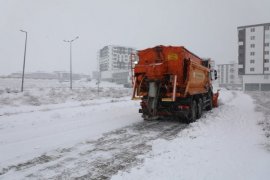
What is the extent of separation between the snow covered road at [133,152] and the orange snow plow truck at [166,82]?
3.33 feet

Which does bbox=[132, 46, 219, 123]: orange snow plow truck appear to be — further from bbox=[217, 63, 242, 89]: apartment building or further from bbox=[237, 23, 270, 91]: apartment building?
bbox=[217, 63, 242, 89]: apartment building

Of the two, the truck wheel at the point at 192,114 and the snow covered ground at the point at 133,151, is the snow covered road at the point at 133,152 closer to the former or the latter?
the snow covered ground at the point at 133,151

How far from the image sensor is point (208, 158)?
612 cm

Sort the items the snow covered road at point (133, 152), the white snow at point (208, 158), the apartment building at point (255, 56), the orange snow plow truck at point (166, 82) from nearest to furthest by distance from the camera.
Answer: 1. the white snow at point (208, 158)
2. the snow covered road at point (133, 152)
3. the orange snow plow truck at point (166, 82)
4. the apartment building at point (255, 56)

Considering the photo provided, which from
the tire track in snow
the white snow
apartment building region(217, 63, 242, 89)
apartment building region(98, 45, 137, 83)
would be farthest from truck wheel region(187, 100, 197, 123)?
apartment building region(217, 63, 242, 89)

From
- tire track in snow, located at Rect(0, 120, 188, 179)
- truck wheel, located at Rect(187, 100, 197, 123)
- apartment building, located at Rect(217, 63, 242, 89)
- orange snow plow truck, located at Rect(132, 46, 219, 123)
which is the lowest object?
tire track in snow, located at Rect(0, 120, 188, 179)

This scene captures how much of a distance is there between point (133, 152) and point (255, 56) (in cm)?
7786

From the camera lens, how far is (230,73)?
146m

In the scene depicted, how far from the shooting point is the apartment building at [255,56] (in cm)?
7300

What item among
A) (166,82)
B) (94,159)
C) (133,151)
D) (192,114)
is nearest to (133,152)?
(133,151)

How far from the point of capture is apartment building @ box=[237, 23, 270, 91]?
73.0 m

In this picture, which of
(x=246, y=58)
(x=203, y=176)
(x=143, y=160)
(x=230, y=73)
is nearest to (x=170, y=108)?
(x=143, y=160)

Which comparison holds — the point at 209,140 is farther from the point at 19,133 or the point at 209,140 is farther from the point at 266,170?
the point at 19,133

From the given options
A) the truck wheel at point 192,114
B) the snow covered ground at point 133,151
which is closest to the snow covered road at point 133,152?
the snow covered ground at point 133,151
